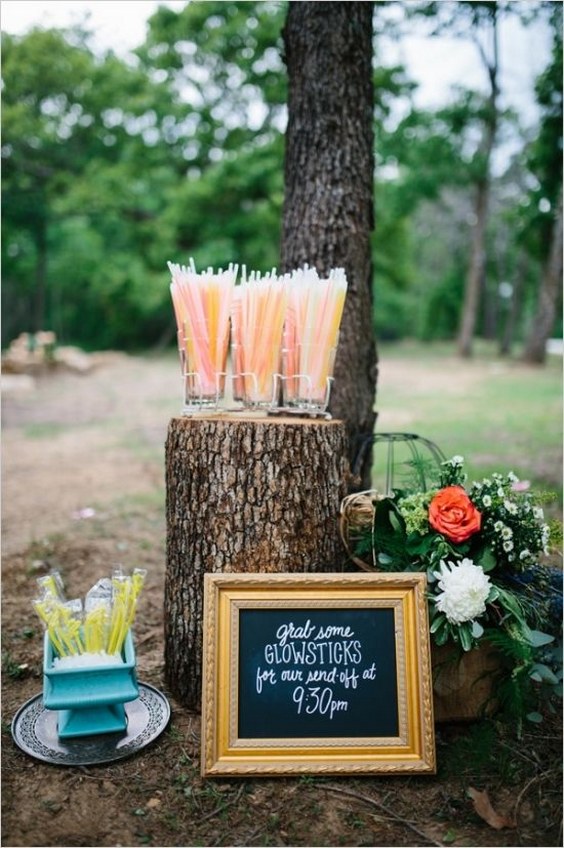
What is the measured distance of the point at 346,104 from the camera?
2723 mm

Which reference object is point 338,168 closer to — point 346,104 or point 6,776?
point 346,104

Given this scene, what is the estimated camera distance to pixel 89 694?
1761 mm

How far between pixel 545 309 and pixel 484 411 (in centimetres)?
430

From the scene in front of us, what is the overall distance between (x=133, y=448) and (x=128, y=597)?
14.3 ft

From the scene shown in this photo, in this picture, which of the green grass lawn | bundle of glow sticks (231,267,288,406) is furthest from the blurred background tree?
bundle of glow sticks (231,267,288,406)

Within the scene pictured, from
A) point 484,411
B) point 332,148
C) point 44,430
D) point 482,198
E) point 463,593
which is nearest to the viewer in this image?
point 463,593

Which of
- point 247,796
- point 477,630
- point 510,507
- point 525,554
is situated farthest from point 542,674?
point 247,796

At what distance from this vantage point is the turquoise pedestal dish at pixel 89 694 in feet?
5.73

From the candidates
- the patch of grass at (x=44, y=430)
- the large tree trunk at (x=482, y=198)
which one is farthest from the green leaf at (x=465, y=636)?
the large tree trunk at (x=482, y=198)

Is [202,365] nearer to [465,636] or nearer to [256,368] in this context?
[256,368]

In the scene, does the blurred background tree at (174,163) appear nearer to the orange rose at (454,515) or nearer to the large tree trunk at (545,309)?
the large tree trunk at (545,309)

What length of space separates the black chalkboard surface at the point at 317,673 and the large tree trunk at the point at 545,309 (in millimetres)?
6613

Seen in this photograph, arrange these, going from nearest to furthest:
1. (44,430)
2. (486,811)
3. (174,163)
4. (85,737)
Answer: (486,811), (85,737), (44,430), (174,163)

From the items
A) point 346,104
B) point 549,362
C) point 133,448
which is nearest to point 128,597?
point 346,104
